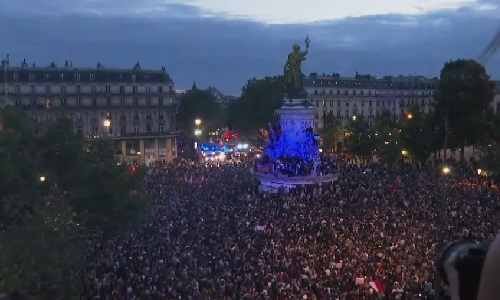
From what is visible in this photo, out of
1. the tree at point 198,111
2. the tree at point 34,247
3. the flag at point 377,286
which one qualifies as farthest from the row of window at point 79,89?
the flag at point 377,286

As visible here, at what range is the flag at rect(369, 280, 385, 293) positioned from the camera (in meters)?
18.5

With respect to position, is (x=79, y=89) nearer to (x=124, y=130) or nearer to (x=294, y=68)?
(x=124, y=130)

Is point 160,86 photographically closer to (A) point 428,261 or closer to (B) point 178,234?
(B) point 178,234

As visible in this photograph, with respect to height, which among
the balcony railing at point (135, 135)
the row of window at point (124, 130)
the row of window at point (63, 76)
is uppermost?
the row of window at point (63, 76)

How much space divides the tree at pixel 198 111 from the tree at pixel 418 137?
45.8 meters

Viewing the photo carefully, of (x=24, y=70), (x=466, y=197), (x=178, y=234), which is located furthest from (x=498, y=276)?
(x=24, y=70)

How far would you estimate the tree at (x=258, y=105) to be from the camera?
9512 centimetres

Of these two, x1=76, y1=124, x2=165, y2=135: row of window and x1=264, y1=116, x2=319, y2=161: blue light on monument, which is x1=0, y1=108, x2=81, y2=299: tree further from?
x1=76, y1=124, x2=165, y2=135: row of window

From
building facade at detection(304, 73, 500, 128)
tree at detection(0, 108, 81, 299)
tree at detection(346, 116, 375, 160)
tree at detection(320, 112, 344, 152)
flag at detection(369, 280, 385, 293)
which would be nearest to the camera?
tree at detection(0, 108, 81, 299)

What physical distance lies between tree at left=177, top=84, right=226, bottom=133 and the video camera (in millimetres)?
99887

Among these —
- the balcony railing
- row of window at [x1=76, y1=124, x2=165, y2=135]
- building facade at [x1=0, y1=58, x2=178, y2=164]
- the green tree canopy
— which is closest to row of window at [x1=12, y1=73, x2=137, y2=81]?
building facade at [x1=0, y1=58, x2=178, y2=164]

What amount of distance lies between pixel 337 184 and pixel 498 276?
4331cm

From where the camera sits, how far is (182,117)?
104 m

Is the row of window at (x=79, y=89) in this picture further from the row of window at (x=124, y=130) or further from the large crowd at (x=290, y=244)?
the large crowd at (x=290, y=244)
